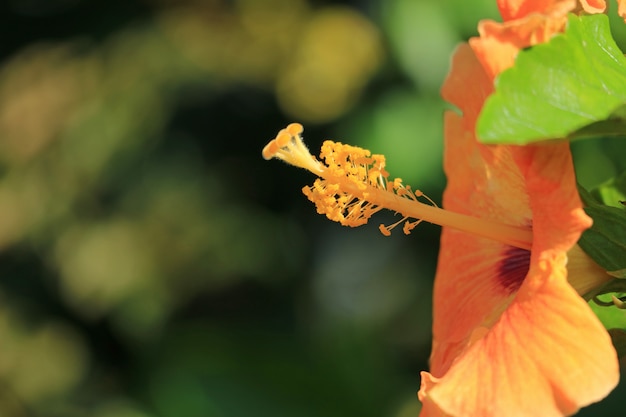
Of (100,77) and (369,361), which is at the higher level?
(100,77)

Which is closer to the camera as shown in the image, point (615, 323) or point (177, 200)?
point (615, 323)

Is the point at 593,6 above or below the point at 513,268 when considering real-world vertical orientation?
above

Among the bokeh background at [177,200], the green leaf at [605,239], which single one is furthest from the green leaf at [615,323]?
the bokeh background at [177,200]

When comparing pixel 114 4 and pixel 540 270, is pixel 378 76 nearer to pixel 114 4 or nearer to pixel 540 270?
pixel 114 4

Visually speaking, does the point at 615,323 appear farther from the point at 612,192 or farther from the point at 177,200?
Answer: the point at 177,200

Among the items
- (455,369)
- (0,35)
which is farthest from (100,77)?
(455,369)

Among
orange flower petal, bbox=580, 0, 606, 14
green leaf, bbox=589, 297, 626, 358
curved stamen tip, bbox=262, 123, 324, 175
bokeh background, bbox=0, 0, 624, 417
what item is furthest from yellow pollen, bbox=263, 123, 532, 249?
bokeh background, bbox=0, 0, 624, 417

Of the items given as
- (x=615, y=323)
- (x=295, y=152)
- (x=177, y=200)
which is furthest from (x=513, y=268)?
(x=177, y=200)
